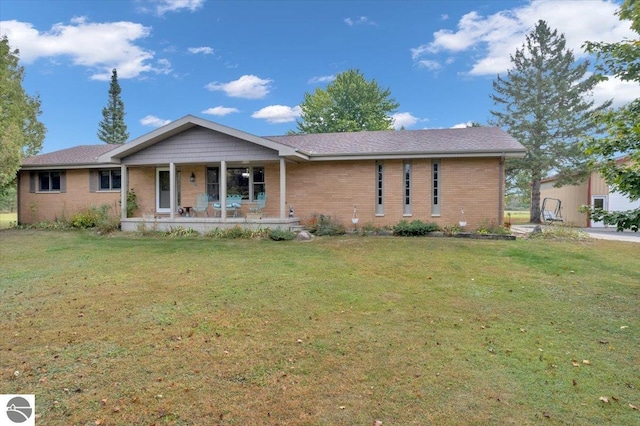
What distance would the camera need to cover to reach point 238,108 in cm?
3309

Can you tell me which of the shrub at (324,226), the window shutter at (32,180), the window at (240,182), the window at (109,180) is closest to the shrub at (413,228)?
the shrub at (324,226)

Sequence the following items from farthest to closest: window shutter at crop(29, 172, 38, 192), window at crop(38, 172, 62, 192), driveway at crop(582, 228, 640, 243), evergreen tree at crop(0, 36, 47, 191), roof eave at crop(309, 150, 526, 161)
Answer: window shutter at crop(29, 172, 38, 192)
window at crop(38, 172, 62, 192)
evergreen tree at crop(0, 36, 47, 191)
driveway at crop(582, 228, 640, 243)
roof eave at crop(309, 150, 526, 161)

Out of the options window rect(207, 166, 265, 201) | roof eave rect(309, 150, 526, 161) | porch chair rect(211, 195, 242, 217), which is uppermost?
roof eave rect(309, 150, 526, 161)

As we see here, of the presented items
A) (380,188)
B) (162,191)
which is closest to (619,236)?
(380,188)

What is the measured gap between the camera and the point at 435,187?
13.6m

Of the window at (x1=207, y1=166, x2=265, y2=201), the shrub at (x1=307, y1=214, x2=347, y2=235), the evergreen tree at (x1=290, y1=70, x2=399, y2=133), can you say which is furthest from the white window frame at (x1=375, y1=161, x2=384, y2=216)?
the evergreen tree at (x1=290, y1=70, x2=399, y2=133)

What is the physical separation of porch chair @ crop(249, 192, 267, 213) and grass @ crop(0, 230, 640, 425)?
6.27 meters

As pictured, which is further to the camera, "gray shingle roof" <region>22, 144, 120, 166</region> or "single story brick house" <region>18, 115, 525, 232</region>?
"gray shingle roof" <region>22, 144, 120, 166</region>

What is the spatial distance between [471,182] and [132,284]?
466 inches

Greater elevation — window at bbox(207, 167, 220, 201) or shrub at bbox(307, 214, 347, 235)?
window at bbox(207, 167, 220, 201)

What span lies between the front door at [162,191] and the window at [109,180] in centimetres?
226

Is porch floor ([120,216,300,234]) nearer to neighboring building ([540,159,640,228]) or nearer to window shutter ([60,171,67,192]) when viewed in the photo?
window shutter ([60,171,67,192])

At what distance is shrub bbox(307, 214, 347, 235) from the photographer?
1309 cm

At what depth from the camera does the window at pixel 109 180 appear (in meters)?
16.6
